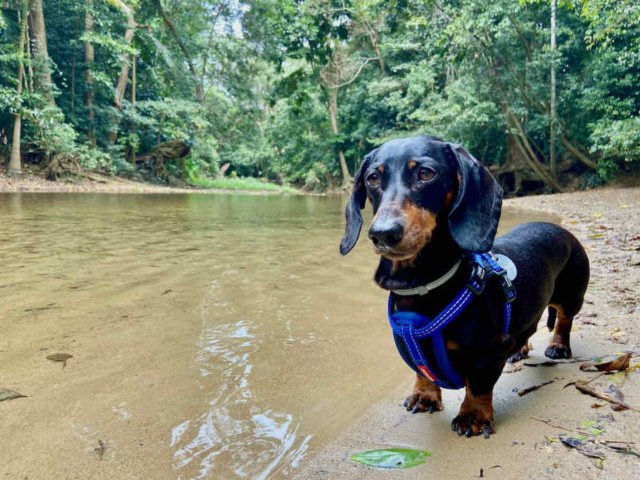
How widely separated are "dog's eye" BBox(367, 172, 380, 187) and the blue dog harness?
0.51 m

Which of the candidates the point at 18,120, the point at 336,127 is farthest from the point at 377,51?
the point at 18,120

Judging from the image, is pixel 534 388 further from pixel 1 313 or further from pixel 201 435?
pixel 1 313

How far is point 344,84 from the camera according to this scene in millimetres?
22500

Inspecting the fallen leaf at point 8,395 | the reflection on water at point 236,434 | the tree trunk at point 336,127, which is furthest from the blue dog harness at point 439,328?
the tree trunk at point 336,127

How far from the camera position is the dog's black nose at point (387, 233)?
5.16ft

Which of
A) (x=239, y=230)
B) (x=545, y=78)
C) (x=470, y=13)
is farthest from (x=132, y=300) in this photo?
(x=545, y=78)

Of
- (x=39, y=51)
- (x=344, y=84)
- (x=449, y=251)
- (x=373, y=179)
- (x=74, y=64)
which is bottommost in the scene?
(x=449, y=251)

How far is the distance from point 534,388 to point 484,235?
2.82ft

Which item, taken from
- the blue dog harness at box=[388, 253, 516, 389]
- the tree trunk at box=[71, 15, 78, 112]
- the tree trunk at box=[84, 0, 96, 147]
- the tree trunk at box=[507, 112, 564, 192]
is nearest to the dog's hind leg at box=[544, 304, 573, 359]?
the blue dog harness at box=[388, 253, 516, 389]

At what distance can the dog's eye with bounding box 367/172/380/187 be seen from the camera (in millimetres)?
1934

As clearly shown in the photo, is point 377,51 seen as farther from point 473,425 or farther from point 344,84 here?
point 473,425

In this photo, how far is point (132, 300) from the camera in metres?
3.57

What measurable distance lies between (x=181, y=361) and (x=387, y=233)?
1.55 meters

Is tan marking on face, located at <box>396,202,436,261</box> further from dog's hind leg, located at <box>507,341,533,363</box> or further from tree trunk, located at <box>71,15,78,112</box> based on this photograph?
tree trunk, located at <box>71,15,78,112</box>
